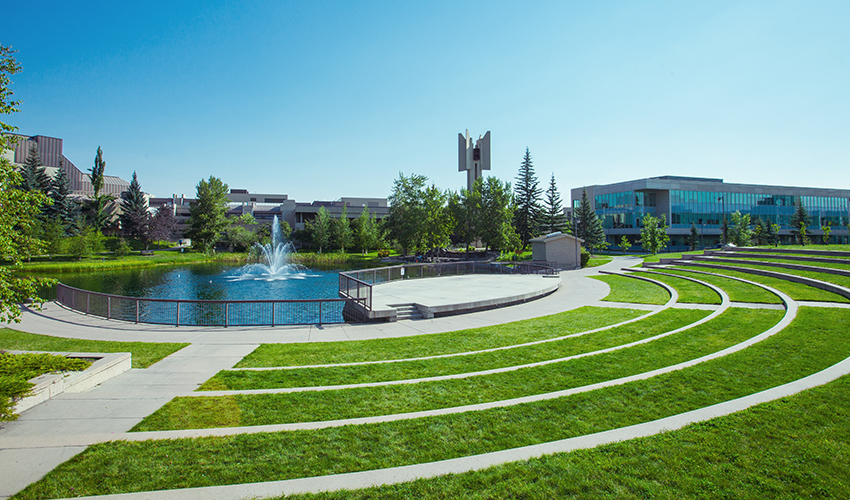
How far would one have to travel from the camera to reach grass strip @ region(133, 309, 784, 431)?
6.39 m

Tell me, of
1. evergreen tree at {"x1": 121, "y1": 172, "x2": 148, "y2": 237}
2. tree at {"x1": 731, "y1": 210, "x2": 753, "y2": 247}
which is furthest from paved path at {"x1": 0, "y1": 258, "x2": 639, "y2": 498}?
evergreen tree at {"x1": 121, "y1": 172, "x2": 148, "y2": 237}

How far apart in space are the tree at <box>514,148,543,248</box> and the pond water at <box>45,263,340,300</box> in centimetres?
3406

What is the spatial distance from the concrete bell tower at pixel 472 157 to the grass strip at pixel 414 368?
221 ft

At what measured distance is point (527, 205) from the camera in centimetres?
6272

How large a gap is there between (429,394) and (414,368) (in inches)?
68.5

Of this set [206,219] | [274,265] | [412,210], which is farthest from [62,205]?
[412,210]

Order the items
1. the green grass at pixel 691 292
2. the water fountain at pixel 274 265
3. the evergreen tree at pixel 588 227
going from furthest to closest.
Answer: the evergreen tree at pixel 588 227
the water fountain at pixel 274 265
the green grass at pixel 691 292

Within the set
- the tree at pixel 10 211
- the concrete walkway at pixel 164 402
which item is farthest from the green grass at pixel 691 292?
the tree at pixel 10 211

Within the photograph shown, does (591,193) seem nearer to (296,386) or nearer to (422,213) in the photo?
(422,213)

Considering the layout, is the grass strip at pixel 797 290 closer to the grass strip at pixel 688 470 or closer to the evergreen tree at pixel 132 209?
the grass strip at pixel 688 470

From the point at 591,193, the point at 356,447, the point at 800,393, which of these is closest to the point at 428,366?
the point at 356,447

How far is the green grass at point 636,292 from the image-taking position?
1898 cm

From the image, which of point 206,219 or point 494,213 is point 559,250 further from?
point 206,219

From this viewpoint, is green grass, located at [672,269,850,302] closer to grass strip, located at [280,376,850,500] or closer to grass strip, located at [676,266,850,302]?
grass strip, located at [676,266,850,302]
